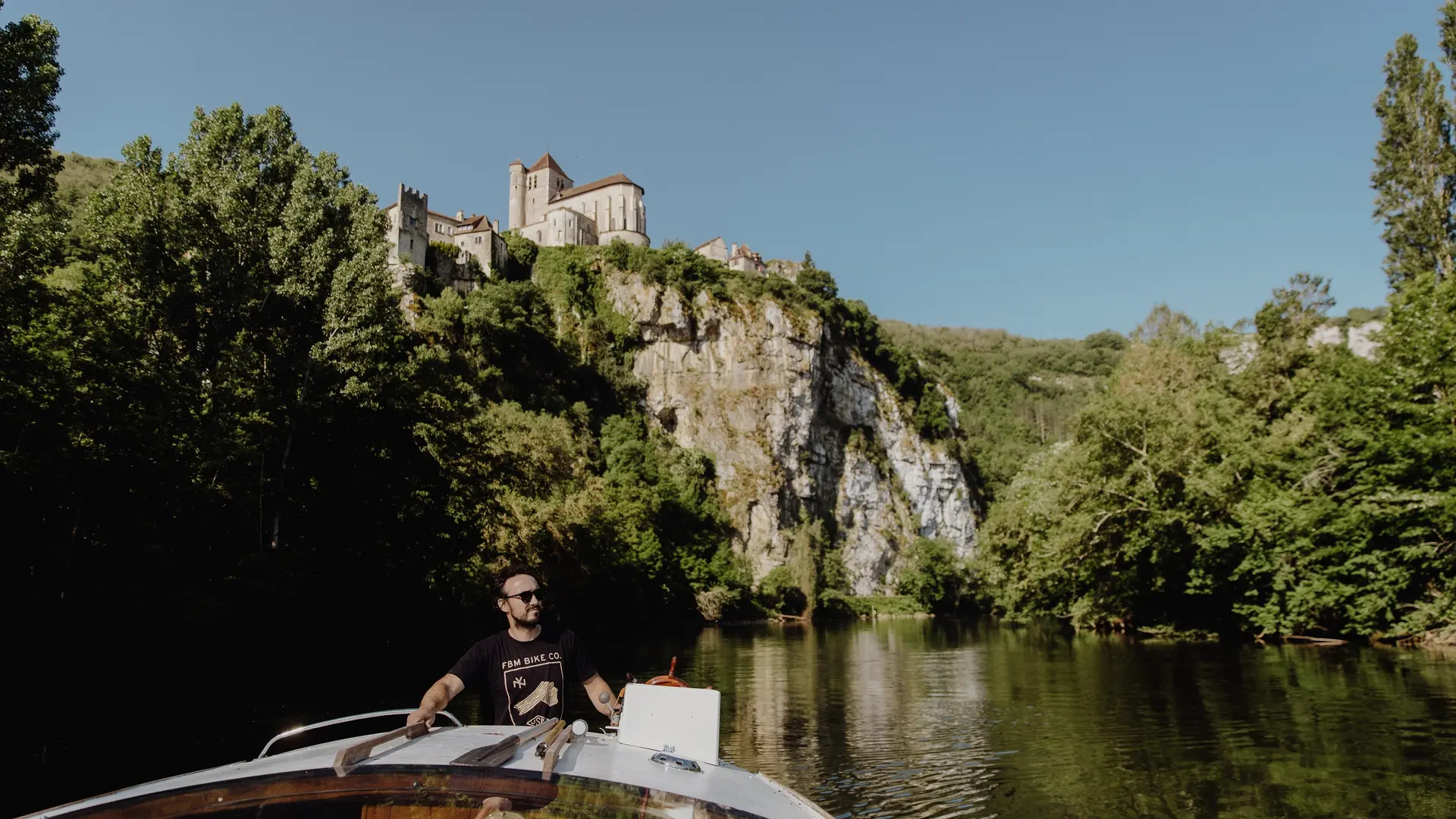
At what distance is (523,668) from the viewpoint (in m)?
5.41

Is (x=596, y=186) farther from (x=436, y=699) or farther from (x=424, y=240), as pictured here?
(x=436, y=699)

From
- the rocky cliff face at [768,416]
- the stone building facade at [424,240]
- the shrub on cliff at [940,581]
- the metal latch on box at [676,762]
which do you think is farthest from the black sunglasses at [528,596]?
the shrub on cliff at [940,581]

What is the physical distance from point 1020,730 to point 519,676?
11028mm

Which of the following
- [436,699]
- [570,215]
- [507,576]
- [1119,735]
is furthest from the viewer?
[570,215]

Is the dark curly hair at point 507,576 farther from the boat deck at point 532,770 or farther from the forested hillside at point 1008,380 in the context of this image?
Answer: the forested hillside at point 1008,380

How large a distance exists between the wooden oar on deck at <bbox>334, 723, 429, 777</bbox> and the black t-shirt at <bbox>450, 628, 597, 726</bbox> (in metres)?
1.23

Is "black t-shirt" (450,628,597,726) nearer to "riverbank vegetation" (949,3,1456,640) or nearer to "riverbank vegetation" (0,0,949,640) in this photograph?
"riverbank vegetation" (0,0,949,640)

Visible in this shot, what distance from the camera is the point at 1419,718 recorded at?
43.2ft

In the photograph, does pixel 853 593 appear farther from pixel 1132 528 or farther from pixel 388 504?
pixel 388 504

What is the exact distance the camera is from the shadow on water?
31.3ft

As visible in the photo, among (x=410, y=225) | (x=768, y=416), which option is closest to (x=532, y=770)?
(x=410, y=225)

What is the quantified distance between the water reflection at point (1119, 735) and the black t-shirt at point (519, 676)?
4.82 meters

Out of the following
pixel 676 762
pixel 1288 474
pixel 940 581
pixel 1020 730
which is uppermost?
pixel 1288 474

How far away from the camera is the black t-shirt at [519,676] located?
533cm
